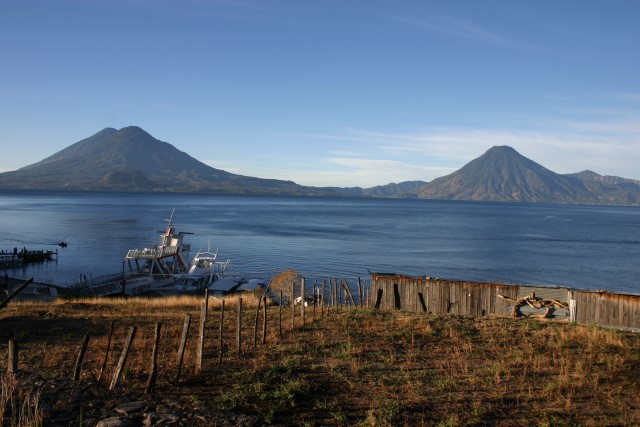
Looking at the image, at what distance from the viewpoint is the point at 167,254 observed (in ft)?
153

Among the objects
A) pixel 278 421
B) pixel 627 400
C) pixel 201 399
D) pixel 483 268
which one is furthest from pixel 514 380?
pixel 483 268

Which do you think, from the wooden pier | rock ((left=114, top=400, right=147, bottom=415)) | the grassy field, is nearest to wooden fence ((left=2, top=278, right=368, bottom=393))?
the grassy field

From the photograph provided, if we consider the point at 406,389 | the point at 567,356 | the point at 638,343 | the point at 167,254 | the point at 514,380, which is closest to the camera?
the point at 406,389

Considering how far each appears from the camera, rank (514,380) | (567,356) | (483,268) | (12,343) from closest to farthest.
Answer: (12,343)
(514,380)
(567,356)
(483,268)

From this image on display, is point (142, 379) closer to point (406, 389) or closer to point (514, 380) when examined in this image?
point (406, 389)

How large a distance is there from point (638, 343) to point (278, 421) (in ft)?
41.0

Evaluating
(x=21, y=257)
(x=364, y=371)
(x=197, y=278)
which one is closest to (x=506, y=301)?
(x=364, y=371)

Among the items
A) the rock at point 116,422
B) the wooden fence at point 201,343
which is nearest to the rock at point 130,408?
the rock at point 116,422

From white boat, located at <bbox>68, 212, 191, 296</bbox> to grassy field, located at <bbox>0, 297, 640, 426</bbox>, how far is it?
65.8 ft

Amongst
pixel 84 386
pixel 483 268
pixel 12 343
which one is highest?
pixel 12 343

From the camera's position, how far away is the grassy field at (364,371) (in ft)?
34.9

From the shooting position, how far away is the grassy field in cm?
1065

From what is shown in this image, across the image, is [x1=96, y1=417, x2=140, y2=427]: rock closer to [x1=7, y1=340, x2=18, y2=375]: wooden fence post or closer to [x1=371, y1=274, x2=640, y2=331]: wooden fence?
[x1=7, y1=340, x2=18, y2=375]: wooden fence post

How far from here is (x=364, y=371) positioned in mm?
13562
